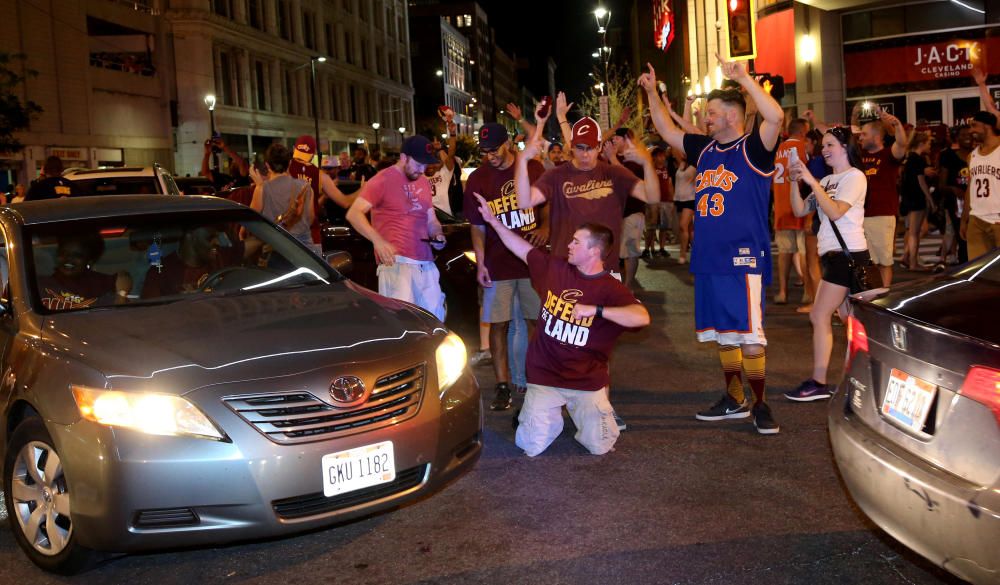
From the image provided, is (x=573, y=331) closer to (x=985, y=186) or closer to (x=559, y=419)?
(x=559, y=419)

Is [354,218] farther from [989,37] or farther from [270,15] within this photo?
[270,15]

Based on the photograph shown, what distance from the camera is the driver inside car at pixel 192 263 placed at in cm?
498

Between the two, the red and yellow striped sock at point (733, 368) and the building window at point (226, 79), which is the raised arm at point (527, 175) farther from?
the building window at point (226, 79)

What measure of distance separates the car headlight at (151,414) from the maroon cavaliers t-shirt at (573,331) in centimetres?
229

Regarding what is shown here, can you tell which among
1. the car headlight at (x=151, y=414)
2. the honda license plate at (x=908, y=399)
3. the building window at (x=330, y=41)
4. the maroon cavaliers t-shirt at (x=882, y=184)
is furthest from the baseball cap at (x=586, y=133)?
the building window at (x=330, y=41)

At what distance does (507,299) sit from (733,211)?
174 cm

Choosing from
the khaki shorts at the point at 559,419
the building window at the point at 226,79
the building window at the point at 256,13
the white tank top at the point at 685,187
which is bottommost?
the khaki shorts at the point at 559,419

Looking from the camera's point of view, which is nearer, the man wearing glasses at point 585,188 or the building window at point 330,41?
the man wearing glasses at point 585,188

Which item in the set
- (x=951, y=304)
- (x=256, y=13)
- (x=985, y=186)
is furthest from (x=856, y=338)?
(x=256, y=13)

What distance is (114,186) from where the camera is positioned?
11711 millimetres

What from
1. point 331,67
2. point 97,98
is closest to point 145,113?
point 97,98

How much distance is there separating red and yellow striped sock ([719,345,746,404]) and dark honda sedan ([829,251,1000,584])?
228cm

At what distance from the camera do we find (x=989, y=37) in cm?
2239

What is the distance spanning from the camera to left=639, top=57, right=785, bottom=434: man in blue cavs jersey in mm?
5652
